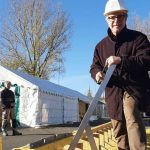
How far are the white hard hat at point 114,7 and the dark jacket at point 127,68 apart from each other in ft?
0.73

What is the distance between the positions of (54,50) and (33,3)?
597 cm

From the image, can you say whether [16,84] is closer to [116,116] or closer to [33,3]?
[116,116]

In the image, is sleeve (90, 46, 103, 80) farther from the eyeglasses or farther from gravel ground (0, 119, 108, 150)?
gravel ground (0, 119, 108, 150)

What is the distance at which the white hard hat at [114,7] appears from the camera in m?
4.28

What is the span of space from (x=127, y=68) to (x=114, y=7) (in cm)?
57

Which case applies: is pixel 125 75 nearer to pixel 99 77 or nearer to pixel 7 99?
pixel 99 77

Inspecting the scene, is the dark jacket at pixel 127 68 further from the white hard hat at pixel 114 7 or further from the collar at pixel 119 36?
the white hard hat at pixel 114 7

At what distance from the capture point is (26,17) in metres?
54.2

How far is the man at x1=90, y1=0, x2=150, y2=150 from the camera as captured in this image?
13.8 ft

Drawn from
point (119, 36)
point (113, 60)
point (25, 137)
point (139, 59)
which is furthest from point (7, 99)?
point (113, 60)

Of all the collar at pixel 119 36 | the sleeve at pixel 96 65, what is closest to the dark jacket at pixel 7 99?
the sleeve at pixel 96 65

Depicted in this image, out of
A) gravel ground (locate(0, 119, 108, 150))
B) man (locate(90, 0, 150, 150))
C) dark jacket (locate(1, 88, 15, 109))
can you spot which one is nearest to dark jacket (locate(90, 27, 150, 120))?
man (locate(90, 0, 150, 150))

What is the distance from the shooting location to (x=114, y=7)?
169 inches

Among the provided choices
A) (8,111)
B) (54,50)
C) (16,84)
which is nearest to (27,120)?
(16,84)
